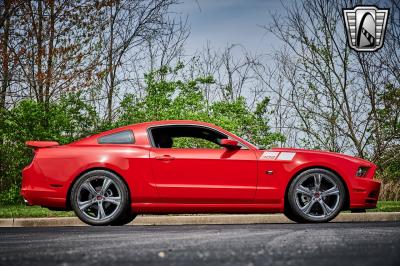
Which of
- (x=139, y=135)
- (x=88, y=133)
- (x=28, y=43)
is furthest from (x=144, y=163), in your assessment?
(x=28, y=43)

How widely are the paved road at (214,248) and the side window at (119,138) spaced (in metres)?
1.96

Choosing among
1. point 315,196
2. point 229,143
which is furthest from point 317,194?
point 229,143

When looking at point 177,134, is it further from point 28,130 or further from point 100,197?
point 28,130

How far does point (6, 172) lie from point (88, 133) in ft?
7.04

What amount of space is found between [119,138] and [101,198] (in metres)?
0.89

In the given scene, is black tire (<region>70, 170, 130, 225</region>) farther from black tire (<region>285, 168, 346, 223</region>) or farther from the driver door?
black tire (<region>285, 168, 346, 223</region>)

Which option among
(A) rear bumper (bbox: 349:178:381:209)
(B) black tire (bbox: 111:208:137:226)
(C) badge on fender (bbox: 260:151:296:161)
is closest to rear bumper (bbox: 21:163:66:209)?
(B) black tire (bbox: 111:208:137:226)

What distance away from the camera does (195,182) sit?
8453 millimetres

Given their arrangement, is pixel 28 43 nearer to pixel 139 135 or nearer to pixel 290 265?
pixel 139 135

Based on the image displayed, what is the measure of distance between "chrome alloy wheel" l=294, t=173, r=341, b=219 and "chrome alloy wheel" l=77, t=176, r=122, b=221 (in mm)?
2414

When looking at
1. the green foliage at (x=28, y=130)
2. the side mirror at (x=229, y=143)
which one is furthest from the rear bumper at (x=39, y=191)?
the green foliage at (x=28, y=130)

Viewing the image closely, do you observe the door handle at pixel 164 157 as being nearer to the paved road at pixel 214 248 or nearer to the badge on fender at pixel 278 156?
the badge on fender at pixel 278 156

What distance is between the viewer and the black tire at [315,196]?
8.44 metres

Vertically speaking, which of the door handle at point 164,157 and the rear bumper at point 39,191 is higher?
the door handle at point 164,157
